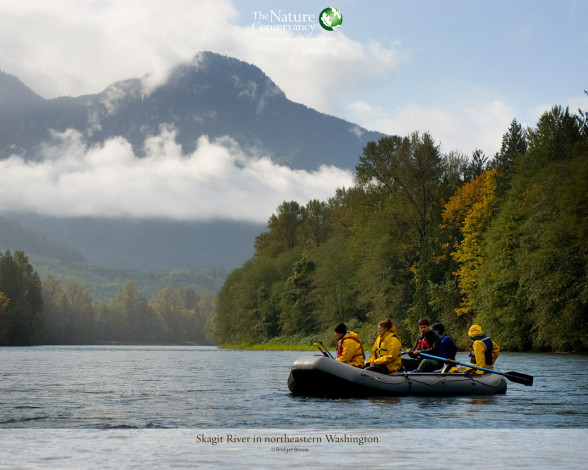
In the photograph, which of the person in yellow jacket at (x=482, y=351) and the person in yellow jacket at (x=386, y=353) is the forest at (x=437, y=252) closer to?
the person in yellow jacket at (x=482, y=351)

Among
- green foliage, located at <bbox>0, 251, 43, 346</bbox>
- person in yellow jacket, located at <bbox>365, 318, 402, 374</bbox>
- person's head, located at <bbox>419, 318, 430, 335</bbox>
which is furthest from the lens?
green foliage, located at <bbox>0, 251, 43, 346</bbox>

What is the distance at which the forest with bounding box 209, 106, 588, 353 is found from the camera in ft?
149

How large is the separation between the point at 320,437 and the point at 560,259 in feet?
110

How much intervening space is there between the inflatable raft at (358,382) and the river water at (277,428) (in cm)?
30

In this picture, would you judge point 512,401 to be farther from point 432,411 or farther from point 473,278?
point 473,278

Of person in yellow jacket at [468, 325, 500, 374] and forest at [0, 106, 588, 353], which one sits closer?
person in yellow jacket at [468, 325, 500, 374]

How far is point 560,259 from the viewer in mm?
44625

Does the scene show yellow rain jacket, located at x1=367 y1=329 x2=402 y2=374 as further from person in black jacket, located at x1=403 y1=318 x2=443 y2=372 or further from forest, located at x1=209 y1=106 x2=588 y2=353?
forest, located at x1=209 y1=106 x2=588 y2=353

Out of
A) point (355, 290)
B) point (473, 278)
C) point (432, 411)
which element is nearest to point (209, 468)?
point (432, 411)

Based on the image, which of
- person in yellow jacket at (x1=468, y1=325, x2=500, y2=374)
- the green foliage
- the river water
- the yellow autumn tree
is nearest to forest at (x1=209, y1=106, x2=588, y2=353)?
the yellow autumn tree

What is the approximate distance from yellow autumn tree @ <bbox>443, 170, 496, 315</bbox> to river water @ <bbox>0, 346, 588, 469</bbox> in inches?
1164

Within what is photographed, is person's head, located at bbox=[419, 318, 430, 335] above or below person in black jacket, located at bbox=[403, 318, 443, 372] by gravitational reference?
above

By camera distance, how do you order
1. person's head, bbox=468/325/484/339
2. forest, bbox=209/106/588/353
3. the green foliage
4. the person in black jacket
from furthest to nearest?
the green foliage → forest, bbox=209/106/588/353 → person's head, bbox=468/325/484/339 → the person in black jacket

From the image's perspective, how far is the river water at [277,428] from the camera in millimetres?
11914
